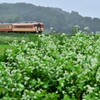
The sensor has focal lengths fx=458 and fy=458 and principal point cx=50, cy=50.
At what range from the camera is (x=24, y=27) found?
5606 centimetres

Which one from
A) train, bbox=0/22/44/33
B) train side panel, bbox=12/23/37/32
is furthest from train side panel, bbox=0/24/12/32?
train side panel, bbox=12/23/37/32

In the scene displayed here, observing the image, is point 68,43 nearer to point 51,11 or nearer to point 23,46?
point 23,46

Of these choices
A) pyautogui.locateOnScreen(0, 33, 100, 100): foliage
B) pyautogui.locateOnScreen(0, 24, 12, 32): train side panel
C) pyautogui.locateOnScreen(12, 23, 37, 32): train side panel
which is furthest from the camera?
pyautogui.locateOnScreen(0, 24, 12, 32): train side panel

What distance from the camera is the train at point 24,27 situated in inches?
2184

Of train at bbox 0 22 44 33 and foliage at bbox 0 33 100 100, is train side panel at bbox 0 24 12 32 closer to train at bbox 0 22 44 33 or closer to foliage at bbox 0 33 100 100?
train at bbox 0 22 44 33

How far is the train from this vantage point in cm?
5547

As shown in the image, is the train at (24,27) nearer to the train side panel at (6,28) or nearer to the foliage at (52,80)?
the train side panel at (6,28)

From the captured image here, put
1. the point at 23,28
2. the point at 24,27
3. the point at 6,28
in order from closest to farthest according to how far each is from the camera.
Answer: the point at 24,27, the point at 23,28, the point at 6,28

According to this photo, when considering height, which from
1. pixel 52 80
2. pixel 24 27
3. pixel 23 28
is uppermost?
pixel 52 80

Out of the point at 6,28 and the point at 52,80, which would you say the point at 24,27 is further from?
the point at 52,80

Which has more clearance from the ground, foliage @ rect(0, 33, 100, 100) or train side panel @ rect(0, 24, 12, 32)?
foliage @ rect(0, 33, 100, 100)

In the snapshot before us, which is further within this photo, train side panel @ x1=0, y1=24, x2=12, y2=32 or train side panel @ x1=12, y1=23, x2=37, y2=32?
train side panel @ x1=0, y1=24, x2=12, y2=32

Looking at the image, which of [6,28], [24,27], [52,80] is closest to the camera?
[52,80]

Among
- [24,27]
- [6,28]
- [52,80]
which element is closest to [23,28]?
[24,27]
